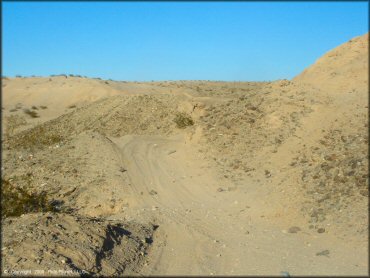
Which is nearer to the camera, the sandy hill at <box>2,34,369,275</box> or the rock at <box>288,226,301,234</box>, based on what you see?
the sandy hill at <box>2,34,369,275</box>

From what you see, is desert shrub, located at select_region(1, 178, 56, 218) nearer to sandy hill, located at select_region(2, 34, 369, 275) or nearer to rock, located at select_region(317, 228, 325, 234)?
sandy hill, located at select_region(2, 34, 369, 275)

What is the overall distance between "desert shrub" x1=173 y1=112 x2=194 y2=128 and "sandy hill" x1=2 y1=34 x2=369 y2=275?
0.04 metres

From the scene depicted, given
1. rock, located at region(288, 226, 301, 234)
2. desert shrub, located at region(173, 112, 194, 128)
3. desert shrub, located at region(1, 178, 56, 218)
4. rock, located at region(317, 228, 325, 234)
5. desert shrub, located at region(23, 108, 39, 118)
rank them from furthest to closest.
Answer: desert shrub, located at region(23, 108, 39, 118)
desert shrub, located at region(173, 112, 194, 128)
desert shrub, located at region(1, 178, 56, 218)
rock, located at region(288, 226, 301, 234)
rock, located at region(317, 228, 325, 234)

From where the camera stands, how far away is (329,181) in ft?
29.0

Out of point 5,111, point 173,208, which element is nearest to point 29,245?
point 173,208

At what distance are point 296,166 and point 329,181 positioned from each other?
111 cm

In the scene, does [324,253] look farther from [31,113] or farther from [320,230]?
[31,113]

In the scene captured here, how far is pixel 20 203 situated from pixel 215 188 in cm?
429

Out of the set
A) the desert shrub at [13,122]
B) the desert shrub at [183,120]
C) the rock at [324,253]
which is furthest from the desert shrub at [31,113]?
the rock at [324,253]

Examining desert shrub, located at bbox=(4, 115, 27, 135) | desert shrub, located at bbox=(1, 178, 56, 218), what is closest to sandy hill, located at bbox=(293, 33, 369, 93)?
desert shrub, located at bbox=(1, 178, 56, 218)

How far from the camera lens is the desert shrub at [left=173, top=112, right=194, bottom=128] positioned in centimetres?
1433

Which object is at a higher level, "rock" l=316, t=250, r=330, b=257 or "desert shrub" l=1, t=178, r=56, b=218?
"rock" l=316, t=250, r=330, b=257

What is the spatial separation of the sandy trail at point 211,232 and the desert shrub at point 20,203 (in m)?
1.85

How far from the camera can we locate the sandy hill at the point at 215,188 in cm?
701
